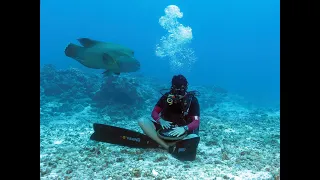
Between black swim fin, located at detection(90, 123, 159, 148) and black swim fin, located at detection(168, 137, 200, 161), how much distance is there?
49 cm

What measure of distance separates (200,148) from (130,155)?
1672 millimetres

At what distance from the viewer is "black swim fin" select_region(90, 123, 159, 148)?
5355 millimetres

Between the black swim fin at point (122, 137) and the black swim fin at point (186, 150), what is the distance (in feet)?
1.59

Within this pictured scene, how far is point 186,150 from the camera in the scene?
16.5ft

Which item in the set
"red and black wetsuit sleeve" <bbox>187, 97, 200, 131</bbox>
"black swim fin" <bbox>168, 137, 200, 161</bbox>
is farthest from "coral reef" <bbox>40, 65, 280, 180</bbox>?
"red and black wetsuit sleeve" <bbox>187, 97, 200, 131</bbox>

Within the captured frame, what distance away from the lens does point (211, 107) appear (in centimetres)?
1435

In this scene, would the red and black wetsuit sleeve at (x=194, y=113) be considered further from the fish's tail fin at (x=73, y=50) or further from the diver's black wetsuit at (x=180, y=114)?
the fish's tail fin at (x=73, y=50)

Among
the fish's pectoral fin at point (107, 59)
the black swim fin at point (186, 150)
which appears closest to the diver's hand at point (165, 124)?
the black swim fin at point (186, 150)

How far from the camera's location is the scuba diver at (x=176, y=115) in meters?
4.96

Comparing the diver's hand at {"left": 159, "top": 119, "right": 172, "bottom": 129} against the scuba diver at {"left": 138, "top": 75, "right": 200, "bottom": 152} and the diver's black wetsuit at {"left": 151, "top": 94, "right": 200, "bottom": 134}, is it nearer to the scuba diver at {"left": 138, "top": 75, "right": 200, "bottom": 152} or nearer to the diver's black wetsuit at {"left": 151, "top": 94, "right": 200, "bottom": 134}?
the scuba diver at {"left": 138, "top": 75, "right": 200, "bottom": 152}
